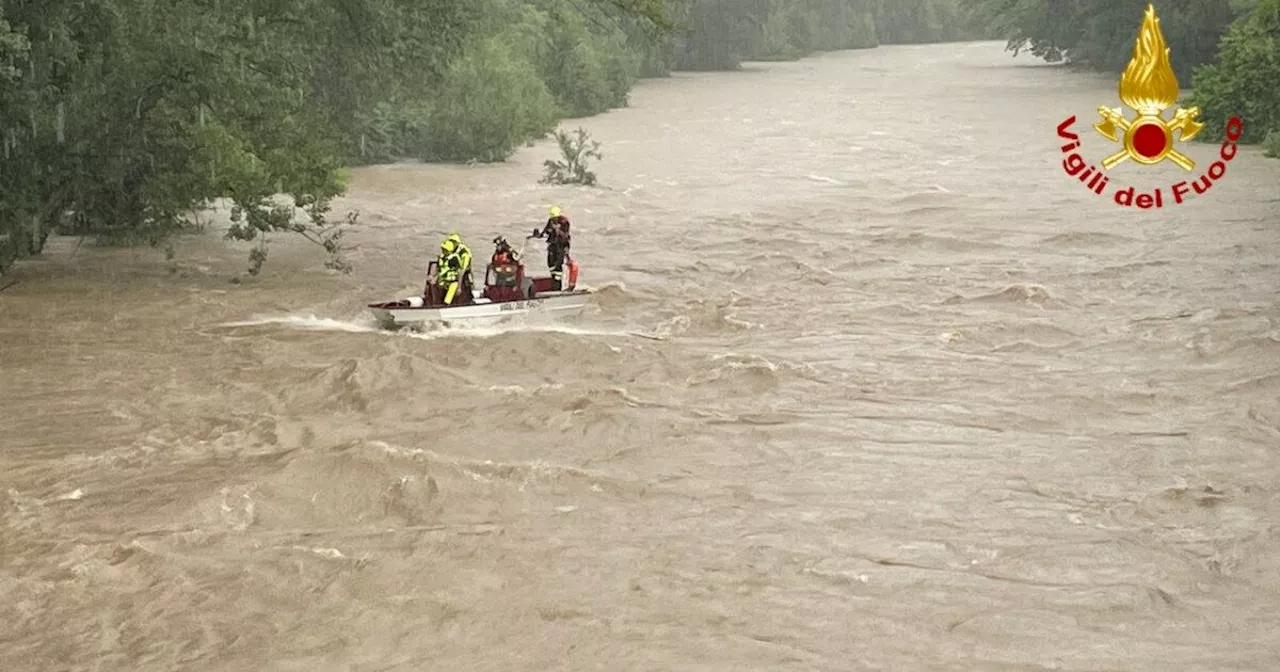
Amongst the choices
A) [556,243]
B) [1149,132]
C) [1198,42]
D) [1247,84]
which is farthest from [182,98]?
[1198,42]

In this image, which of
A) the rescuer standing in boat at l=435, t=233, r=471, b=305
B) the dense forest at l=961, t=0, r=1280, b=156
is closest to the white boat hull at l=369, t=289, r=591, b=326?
the rescuer standing in boat at l=435, t=233, r=471, b=305

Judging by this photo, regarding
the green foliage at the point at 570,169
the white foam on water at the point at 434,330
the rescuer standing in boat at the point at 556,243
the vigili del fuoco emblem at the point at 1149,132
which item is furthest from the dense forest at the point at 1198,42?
the white foam on water at the point at 434,330

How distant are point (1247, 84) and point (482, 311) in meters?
27.1

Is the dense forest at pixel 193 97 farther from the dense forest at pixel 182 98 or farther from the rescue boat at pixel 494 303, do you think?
the rescue boat at pixel 494 303

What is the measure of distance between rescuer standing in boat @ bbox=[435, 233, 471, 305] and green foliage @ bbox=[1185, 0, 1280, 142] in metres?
24.0

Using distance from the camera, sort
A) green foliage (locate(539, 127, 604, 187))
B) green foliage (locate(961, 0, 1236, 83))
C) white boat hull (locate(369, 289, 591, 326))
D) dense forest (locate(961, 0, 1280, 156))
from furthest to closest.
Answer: green foliage (locate(961, 0, 1236, 83)) → dense forest (locate(961, 0, 1280, 156)) → green foliage (locate(539, 127, 604, 187)) → white boat hull (locate(369, 289, 591, 326))

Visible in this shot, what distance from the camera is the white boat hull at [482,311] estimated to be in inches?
818

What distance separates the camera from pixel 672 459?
1529 centimetres

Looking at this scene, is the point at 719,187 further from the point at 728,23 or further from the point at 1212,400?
the point at 728,23

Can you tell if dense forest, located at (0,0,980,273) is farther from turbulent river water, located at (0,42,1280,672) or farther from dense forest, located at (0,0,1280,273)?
turbulent river water, located at (0,42,1280,672)

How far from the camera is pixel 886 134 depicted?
4803 cm

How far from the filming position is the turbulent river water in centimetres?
1125

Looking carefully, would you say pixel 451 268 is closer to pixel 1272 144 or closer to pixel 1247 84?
pixel 1272 144

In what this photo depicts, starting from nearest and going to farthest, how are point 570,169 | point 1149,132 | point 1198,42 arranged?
point 1149,132, point 570,169, point 1198,42
